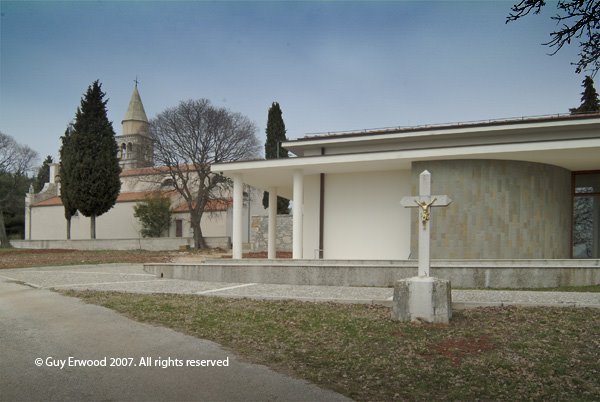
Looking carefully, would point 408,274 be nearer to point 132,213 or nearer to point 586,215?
point 586,215

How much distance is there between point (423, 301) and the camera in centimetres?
802

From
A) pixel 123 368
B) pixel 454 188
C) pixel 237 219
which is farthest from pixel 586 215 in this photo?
pixel 123 368

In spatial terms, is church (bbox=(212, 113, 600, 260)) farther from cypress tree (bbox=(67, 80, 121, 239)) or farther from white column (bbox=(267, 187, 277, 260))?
cypress tree (bbox=(67, 80, 121, 239))

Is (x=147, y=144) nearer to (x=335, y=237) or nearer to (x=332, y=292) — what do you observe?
(x=335, y=237)

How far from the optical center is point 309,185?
2064cm

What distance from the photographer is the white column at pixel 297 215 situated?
18.8 m

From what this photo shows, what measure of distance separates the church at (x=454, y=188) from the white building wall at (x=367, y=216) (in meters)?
0.04

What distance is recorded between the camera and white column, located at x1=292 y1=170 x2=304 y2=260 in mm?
18797

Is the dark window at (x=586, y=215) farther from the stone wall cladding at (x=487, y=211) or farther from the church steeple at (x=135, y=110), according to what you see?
the church steeple at (x=135, y=110)

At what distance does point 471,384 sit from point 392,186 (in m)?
14.3

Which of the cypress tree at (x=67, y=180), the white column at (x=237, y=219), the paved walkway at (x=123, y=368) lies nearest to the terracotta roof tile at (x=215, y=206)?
the cypress tree at (x=67, y=180)

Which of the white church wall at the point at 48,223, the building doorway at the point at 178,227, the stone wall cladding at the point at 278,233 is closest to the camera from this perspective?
the stone wall cladding at the point at 278,233

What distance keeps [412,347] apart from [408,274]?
6358 mm

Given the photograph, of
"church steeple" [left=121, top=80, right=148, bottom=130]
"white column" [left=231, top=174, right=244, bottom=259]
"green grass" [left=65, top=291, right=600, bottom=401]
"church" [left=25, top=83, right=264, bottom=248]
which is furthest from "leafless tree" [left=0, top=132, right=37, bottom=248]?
"green grass" [left=65, top=291, right=600, bottom=401]
